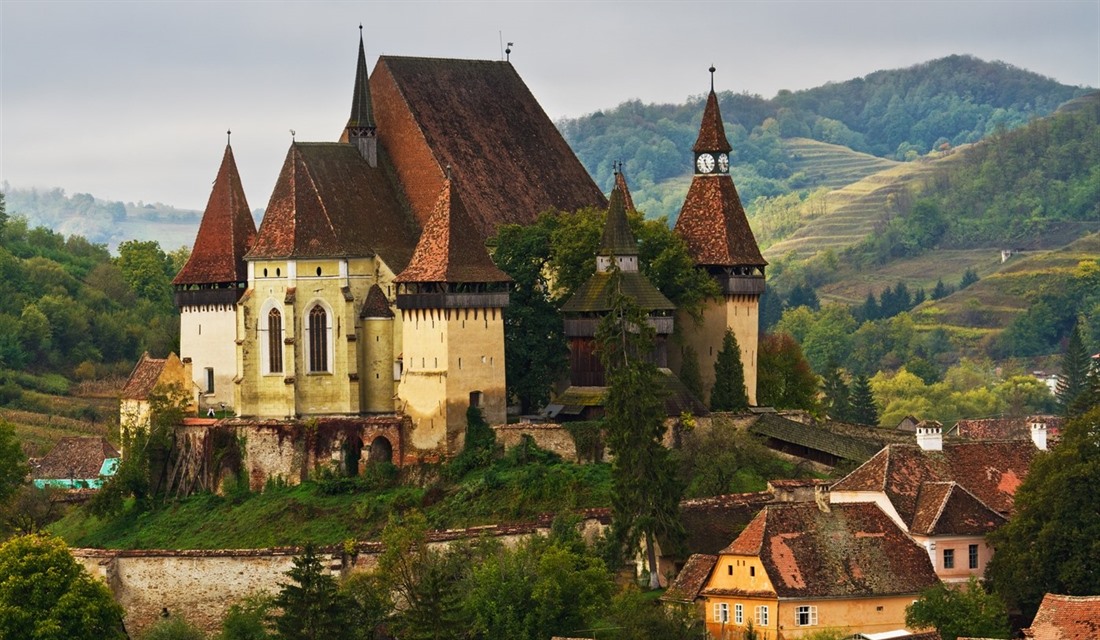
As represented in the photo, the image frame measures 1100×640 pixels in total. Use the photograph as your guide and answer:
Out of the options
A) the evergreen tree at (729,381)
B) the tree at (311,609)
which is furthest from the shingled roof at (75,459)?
the tree at (311,609)

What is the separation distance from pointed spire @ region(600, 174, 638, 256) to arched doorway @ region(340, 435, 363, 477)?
9193mm

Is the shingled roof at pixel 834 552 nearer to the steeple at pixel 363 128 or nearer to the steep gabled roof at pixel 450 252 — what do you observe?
the steep gabled roof at pixel 450 252

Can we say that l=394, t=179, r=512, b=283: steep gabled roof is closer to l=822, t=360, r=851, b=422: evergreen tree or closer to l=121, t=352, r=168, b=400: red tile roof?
l=121, t=352, r=168, b=400: red tile roof

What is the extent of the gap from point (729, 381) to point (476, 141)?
11990 mm

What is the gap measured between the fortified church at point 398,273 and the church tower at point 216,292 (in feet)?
0.24

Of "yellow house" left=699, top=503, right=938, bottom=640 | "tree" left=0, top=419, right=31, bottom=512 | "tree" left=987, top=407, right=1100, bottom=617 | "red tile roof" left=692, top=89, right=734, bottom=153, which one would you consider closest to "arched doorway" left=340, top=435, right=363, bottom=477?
"tree" left=0, top=419, right=31, bottom=512

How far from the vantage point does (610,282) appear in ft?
255

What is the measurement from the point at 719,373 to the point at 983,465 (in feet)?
43.9

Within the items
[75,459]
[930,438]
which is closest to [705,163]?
[930,438]

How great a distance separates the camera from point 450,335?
77125 millimetres

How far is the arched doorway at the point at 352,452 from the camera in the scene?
78.6 meters

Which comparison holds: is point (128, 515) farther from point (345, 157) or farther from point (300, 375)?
point (345, 157)

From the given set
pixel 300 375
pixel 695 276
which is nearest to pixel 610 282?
pixel 695 276

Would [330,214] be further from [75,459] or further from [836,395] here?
[836,395]
